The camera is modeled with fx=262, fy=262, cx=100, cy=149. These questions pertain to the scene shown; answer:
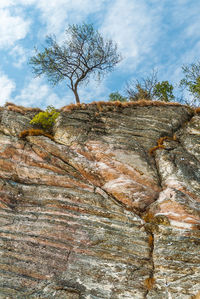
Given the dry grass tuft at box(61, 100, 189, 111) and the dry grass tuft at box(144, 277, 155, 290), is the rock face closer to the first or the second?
the dry grass tuft at box(144, 277, 155, 290)

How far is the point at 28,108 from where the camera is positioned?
20.0 m

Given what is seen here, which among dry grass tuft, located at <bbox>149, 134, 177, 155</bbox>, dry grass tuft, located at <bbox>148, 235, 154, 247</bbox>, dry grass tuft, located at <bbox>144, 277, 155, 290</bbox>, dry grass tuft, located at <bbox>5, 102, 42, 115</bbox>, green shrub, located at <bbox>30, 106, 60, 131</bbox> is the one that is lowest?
dry grass tuft, located at <bbox>144, 277, 155, 290</bbox>

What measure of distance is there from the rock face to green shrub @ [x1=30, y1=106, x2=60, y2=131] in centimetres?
53

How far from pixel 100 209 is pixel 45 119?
27.7 feet

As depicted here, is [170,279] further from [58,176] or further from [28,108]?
[28,108]

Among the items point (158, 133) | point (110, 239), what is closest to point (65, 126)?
point (158, 133)

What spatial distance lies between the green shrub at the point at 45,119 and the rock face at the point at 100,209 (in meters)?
0.53

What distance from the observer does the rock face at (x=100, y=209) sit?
31.2 ft

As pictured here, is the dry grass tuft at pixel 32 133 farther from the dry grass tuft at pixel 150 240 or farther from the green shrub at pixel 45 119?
the dry grass tuft at pixel 150 240

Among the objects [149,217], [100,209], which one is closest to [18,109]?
[100,209]

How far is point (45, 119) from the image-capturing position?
1802cm

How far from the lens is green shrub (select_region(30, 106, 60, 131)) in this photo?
58.4 feet

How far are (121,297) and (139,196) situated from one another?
16.1 feet

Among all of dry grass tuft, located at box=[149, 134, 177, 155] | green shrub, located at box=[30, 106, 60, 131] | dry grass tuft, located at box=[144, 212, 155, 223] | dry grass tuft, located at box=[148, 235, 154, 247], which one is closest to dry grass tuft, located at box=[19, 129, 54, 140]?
green shrub, located at box=[30, 106, 60, 131]
